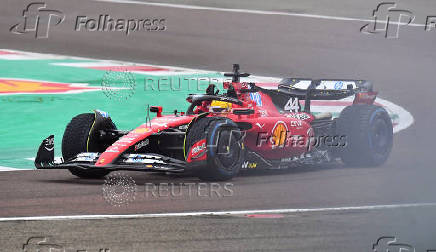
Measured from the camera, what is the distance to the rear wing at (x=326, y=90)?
16.7 m

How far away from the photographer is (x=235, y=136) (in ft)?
47.2

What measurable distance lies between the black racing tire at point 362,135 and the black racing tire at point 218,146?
2.06 m

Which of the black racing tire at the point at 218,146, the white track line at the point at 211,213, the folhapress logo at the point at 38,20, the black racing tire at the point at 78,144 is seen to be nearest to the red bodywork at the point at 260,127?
the black racing tire at the point at 218,146

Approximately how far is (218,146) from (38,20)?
17549 millimetres

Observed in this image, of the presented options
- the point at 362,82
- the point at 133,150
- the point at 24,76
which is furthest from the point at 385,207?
the point at 24,76

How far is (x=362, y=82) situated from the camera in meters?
17.0

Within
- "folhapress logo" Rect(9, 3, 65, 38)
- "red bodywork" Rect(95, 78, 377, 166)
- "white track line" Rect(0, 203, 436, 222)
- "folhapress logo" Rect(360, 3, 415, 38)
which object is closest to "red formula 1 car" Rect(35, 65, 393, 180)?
"red bodywork" Rect(95, 78, 377, 166)

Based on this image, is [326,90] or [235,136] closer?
[235,136]

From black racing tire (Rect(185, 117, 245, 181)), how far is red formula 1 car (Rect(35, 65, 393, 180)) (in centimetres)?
1

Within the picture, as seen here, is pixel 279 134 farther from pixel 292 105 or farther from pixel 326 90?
pixel 326 90

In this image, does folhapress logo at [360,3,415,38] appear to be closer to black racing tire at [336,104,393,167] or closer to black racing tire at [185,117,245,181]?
black racing tire at [336,104,393,167]

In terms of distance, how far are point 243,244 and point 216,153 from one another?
12.3ft

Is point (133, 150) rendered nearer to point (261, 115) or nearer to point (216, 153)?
point (216, 153)

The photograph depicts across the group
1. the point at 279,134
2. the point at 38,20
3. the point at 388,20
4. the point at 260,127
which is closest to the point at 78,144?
the point at 260,127
